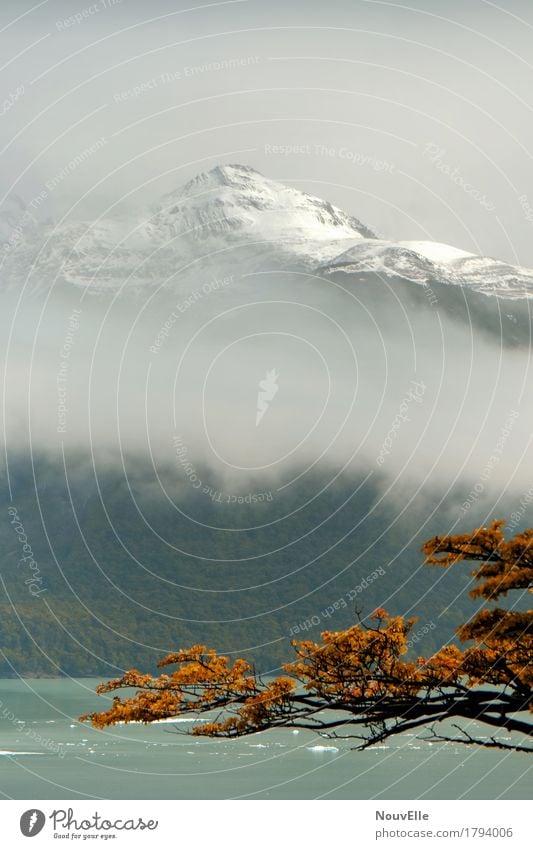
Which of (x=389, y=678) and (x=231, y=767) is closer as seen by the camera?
(x=389, y=678)

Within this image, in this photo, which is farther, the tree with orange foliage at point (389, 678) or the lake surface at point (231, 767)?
the lake surface at point (231, 767)

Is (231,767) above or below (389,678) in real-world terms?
above

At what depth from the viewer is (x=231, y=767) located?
112 m

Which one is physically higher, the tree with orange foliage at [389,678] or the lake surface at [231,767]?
the lake surface at [231,767]

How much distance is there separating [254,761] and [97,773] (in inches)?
854

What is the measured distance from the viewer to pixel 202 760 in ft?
372

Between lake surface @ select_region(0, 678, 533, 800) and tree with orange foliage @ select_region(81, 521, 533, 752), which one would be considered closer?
tree with orange foliage @ select_region(81, 521, 533, 752)

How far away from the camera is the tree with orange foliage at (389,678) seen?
1611 cm

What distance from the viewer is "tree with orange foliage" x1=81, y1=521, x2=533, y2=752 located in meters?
16.1

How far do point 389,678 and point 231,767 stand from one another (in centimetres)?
10134

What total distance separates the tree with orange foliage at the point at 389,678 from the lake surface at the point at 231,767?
61.9 m

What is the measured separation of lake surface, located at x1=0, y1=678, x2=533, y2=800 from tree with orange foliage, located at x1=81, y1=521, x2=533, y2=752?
61880 millimetres

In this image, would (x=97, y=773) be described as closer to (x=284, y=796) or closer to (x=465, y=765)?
(x=284, y=796)
